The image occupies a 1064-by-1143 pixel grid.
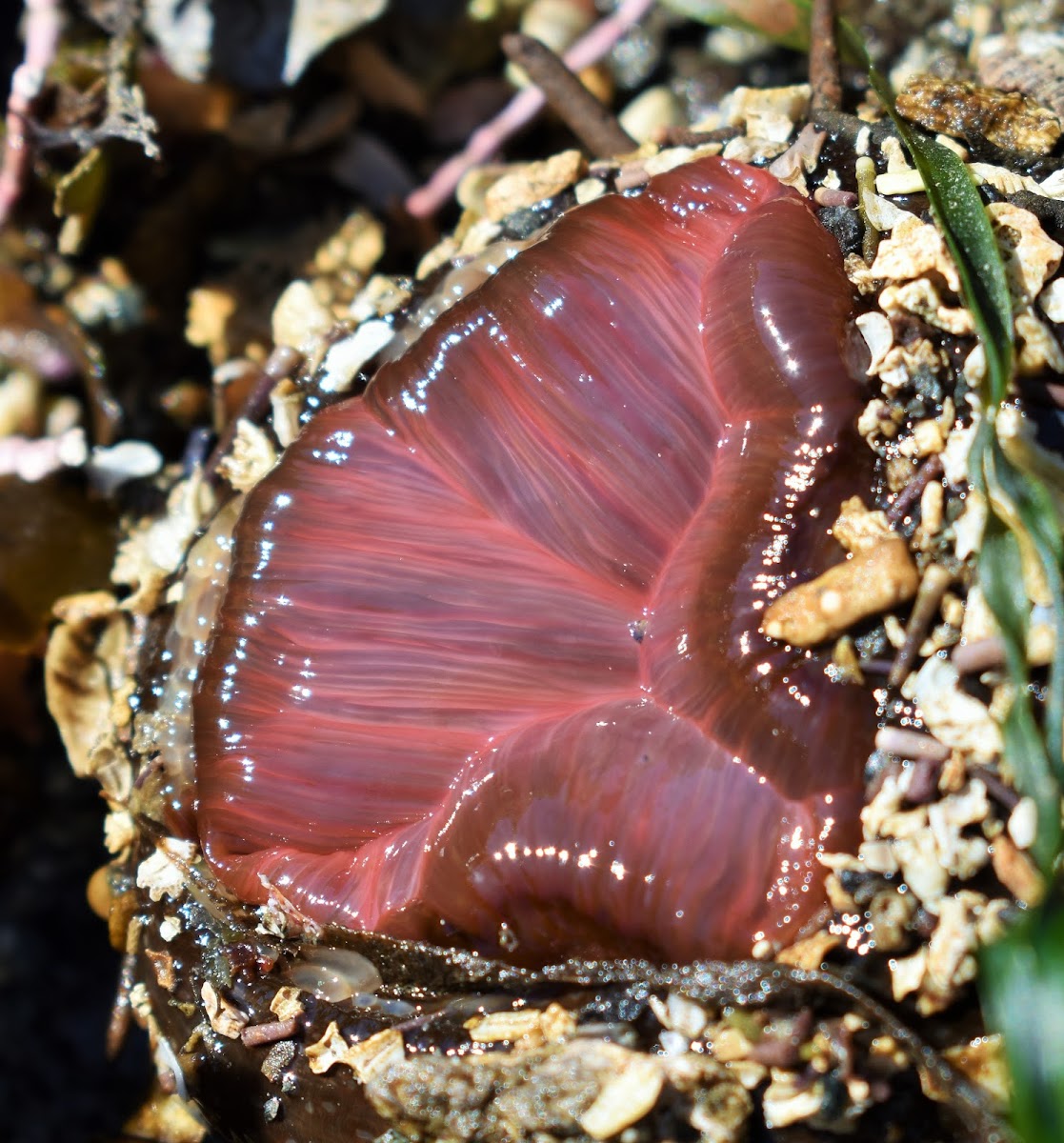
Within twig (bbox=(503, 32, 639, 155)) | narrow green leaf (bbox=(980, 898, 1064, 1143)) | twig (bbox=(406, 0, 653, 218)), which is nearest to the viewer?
narrow green leaf (bbox=(980, 898, 1064, 1143))

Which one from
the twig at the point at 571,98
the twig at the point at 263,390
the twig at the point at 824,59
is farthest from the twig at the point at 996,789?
the twig at the point at 571,98

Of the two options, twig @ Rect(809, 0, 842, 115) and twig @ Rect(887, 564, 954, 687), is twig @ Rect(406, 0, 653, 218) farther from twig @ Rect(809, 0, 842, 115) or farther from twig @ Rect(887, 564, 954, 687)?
twig @ Rect(887, 564, 954, 687)

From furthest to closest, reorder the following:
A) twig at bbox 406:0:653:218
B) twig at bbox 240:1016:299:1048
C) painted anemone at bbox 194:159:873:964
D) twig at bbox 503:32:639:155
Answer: twig at bbox 406:0:653:218, twig at bbox 503:32:639:155, twig at bbox 240:1016:299:1048, painted anemone at bbox 194:159:873:964

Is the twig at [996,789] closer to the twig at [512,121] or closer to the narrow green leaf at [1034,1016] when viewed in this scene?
the narrow green leaf at [1034,1016]

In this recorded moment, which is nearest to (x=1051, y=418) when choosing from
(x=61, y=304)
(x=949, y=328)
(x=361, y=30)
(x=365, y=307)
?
(x=949, y=328)

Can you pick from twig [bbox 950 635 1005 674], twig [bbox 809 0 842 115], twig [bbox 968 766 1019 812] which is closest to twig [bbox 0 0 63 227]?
twig [bbox 809 0 842 115]

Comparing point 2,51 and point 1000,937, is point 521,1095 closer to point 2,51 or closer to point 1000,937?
point 1000,937
